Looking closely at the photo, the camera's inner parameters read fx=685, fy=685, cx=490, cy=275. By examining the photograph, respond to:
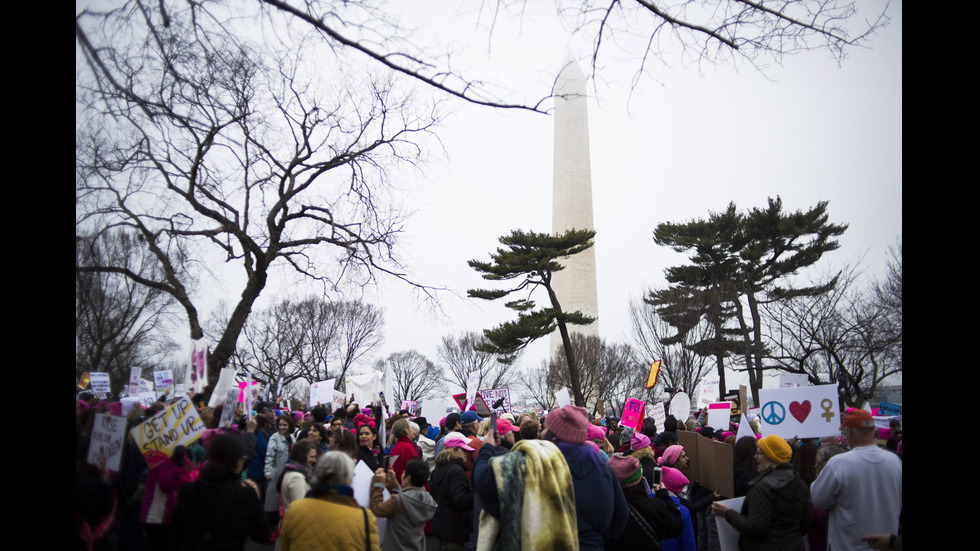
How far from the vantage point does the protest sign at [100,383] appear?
17.0 ft

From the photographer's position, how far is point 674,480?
6.12 metres

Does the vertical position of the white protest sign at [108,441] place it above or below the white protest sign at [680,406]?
above

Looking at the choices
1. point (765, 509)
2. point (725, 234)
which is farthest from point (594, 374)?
point (765, 509)

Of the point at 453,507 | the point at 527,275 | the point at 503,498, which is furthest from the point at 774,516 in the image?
the point at 527,275

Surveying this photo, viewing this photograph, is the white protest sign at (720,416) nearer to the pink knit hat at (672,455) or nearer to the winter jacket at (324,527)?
the pink knit hat at (672,455)

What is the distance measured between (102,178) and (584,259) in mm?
35034

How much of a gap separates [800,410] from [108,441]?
6.59 metres

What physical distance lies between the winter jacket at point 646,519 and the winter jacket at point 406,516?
1651 mm

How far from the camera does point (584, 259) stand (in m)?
38.6

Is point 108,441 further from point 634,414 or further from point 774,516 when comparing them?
point 634,414

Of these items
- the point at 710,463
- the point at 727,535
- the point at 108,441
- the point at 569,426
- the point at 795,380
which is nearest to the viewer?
the point at 108,441

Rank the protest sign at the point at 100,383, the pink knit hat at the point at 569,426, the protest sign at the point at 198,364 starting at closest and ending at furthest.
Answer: the pink knit hat at the point at 569,426
the protest sign at the point at 100,383
the protest sign at the point at 198,364

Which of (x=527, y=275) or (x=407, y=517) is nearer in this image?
(x=407, y=517)

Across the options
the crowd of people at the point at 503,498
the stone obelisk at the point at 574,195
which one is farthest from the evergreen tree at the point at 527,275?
the crowd of people at the point at 503,498
